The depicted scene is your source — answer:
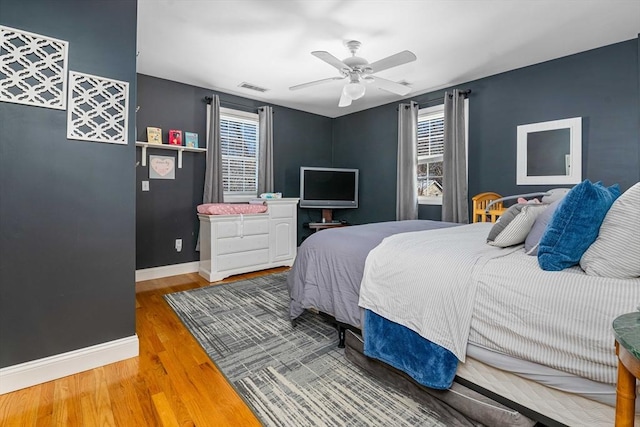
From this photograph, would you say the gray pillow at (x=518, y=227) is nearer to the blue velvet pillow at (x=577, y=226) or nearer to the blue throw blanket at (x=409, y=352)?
the blue velvet pillow at (x=577, y=226)

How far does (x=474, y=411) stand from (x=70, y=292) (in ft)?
7.28

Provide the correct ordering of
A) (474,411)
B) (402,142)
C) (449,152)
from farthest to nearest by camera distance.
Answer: (402,142) < (449,152) < (474,411)

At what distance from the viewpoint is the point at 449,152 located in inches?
155

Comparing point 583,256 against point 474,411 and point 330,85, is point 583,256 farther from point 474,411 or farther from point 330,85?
point 330,85

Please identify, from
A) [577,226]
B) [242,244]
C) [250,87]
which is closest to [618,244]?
[577,226]

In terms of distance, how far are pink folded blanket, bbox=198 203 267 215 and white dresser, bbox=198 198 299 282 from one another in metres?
0.05

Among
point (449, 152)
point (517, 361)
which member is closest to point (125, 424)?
point (517, 361)

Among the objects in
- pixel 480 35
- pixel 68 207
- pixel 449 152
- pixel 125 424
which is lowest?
pixel 125 424

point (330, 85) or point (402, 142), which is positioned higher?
point (330, 85)

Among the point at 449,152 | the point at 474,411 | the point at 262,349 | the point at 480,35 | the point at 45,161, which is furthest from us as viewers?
the point at 449,152

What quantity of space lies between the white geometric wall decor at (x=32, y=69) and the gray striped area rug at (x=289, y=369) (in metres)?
1.78

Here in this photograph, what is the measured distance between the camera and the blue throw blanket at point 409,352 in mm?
1386

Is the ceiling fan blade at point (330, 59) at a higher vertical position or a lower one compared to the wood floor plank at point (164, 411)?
higher

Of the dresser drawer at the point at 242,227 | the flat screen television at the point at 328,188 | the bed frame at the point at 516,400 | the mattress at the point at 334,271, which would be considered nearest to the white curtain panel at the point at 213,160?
the dresser drawer at the point at 242,227
